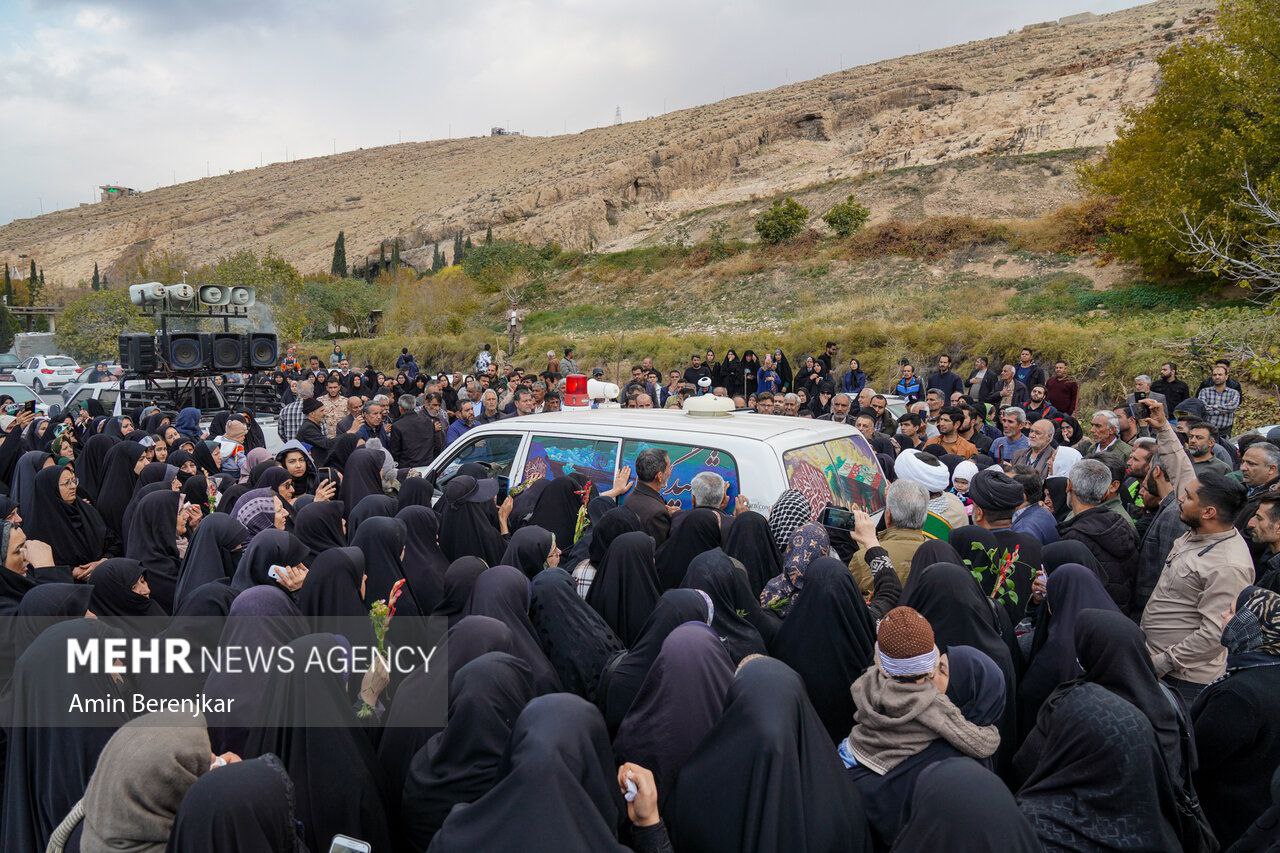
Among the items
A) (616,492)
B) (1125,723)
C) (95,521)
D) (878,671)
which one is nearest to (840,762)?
(878,671)

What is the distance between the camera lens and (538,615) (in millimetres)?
3496

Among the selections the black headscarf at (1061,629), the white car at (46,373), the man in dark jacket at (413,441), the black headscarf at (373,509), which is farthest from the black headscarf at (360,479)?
the white car at (46,373)

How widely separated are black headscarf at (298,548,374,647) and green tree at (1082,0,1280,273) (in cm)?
1635

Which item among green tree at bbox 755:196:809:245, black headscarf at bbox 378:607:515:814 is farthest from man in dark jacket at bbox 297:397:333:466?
green tree at bbox 755:196:809:245

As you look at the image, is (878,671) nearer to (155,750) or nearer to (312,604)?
(155,750)

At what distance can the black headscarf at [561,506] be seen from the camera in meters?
5.07

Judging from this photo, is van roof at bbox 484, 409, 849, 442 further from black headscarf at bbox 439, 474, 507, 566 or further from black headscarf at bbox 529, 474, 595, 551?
black headscarf at bbox 439, 474, 507, 566

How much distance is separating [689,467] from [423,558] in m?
1.63

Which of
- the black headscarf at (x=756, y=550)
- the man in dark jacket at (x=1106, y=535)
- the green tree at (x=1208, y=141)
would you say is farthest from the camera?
the green tree at (x=1208, y=141)

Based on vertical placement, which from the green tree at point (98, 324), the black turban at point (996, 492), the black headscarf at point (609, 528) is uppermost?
the green tree at point (98, 324)

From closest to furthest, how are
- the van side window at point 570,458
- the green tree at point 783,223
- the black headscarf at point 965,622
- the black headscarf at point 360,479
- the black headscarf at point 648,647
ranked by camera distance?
the black headscarf at point 648,647, the black headscarf at point 965,622, the van side window at point 570,458, the black headscarf at point 360,479, the green tree at point 783,223

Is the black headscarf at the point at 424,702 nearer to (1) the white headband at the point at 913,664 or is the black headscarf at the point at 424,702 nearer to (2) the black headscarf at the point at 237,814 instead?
(2) the black headscarf at the point at 237,814

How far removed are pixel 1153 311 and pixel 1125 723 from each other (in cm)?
2174

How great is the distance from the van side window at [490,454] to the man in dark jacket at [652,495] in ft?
4.45
